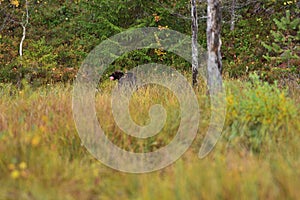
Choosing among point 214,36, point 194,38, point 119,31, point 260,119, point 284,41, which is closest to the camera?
point 260,119

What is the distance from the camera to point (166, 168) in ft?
13.5

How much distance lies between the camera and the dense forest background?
11820 mm

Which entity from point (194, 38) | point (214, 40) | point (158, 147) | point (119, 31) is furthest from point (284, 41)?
point (119, 31)

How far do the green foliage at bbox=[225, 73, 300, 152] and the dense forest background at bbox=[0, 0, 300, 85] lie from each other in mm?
4460

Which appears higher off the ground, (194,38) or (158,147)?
(194,38)

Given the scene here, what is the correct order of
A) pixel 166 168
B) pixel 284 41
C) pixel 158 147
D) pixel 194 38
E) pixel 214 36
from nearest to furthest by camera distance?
pixel 166 168 < pixel 158 147 < pixel 214 36 < pixel 284 41 < pixel 194 38

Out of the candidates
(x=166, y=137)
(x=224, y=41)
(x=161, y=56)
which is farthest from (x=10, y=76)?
(x=166, y=137)

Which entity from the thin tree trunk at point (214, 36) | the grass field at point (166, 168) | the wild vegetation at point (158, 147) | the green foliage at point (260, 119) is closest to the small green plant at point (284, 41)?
the wild vegetation at point (158, 147)

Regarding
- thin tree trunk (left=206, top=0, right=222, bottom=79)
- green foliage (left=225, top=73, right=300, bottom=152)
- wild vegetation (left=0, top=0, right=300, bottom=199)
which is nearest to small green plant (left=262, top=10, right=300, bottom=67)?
wild vegetation (left=0, top=0, right=300, bottom=199)

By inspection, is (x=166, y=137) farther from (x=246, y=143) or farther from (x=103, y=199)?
(x=103, y=199)

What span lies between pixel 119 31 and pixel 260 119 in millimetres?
7525

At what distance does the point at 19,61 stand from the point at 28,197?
1051 centimetres

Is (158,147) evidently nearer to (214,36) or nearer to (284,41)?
(214,36)

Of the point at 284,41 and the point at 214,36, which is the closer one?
the point at 214,36
